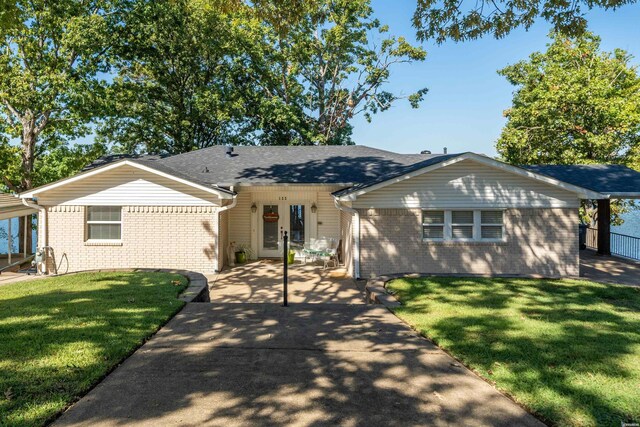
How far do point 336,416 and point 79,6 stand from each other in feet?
82.9

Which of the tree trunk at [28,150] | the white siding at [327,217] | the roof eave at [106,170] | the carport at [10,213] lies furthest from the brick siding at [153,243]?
the tree trunk at [28,150]

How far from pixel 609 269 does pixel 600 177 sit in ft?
14.3

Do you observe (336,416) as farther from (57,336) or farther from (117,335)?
(57,336)

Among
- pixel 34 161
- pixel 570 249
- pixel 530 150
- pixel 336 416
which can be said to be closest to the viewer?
pixel 336 416

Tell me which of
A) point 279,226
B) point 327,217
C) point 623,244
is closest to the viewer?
point 327,217

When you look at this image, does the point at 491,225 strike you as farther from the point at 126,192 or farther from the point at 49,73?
the point at 49,73

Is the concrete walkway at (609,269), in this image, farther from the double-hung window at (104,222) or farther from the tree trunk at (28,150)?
the tree trunk at (28,150)

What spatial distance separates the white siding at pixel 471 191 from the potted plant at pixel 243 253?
6.26 metres

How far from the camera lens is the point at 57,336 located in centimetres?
533

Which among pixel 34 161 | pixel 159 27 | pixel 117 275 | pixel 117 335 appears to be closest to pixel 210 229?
pixel 117 275

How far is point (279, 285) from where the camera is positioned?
1063 cm

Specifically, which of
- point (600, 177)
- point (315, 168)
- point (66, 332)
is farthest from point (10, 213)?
point (600, 177)

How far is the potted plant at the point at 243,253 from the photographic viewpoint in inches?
569

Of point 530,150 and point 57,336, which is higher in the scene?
point 530,150
